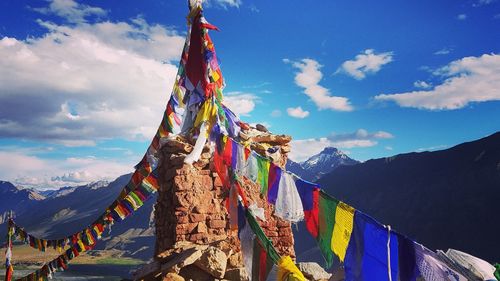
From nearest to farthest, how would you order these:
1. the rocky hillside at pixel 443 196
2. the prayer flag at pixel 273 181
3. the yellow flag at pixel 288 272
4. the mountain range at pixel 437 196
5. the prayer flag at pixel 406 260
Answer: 1. the prayer flag at pixel 406 260
2. the yellow flag at pixel 288 272
3. the prayer flag at pixel 273 181
4. the rocky hillside at pixel 443 196
5. the mountain range at pixel 437 196

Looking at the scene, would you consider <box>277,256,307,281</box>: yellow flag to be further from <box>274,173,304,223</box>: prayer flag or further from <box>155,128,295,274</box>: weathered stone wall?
<box>155,128,295,274</box>: weathered stone wall

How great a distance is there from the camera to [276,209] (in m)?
6.50

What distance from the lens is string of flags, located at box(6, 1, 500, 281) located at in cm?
443

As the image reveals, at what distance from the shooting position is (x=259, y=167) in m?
7.23

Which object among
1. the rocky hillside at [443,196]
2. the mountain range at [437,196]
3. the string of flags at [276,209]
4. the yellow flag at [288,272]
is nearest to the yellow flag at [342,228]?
the string of flags at [276,209]

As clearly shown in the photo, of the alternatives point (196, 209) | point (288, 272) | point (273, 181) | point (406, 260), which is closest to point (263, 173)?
point (273, 181)

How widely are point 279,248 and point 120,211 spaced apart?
7243mm

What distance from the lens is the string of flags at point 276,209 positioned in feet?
14.5

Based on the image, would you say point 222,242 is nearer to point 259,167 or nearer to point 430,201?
point 259,167

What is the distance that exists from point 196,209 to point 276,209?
4175mm

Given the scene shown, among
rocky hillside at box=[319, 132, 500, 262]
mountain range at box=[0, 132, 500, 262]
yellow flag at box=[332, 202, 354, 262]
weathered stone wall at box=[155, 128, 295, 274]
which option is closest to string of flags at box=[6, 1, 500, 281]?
A: yellow flag at box=[332, 202, 354, 262]

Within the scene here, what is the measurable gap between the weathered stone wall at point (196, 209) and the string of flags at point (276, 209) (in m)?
A: 1.03

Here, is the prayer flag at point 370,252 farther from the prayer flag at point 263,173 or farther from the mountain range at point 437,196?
the mountain range at point 437,196

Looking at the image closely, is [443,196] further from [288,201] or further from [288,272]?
[288,272]
